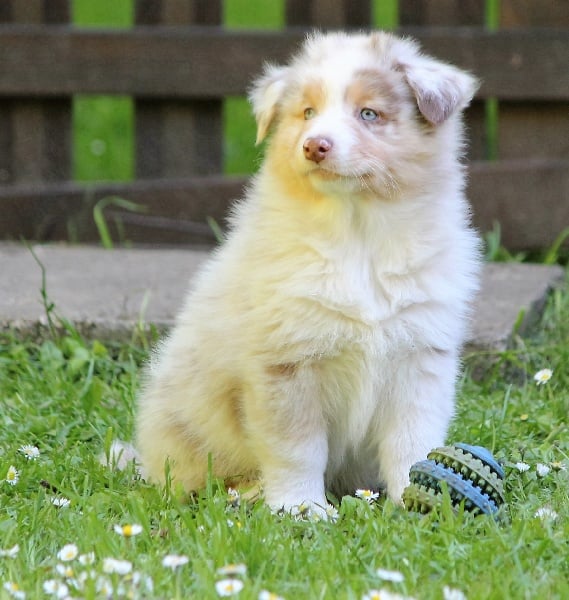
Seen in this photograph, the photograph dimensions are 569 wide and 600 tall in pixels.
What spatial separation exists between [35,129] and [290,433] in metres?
3.49

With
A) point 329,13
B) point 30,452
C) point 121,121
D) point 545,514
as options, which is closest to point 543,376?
point 545,514

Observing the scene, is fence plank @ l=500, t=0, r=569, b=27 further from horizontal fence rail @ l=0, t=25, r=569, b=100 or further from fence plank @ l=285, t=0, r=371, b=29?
fence plank @ l=285, t=0, r=371, b=29

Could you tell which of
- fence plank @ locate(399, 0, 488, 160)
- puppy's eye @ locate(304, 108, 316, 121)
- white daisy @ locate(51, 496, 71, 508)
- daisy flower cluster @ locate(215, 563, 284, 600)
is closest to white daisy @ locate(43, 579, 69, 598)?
daisy flower cluster @ locate(215, 563, 284, 600)

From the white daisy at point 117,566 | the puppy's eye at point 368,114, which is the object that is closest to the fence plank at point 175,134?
the puppy's eye at point 368,114

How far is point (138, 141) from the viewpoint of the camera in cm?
625

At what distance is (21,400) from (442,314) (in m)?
1.64

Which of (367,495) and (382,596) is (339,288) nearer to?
(367,495)

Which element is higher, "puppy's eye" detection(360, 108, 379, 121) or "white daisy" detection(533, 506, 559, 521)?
"puppy's eye" detection(360, 108, 379, 121)

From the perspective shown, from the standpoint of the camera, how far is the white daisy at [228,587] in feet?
8.48

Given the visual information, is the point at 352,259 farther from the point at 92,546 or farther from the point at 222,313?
the point at 92,546

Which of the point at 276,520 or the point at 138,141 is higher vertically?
the point at 138,141

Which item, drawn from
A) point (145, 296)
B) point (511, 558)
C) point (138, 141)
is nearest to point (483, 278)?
point (145, 296)

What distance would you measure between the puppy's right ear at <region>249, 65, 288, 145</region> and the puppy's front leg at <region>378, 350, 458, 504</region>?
2.58ft

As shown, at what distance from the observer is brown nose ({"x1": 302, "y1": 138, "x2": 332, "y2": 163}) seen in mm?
3111
